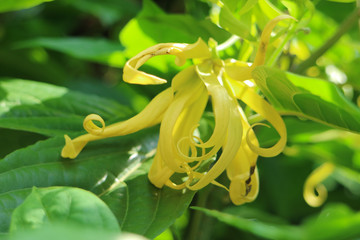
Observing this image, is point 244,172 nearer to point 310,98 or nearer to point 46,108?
point 310,98

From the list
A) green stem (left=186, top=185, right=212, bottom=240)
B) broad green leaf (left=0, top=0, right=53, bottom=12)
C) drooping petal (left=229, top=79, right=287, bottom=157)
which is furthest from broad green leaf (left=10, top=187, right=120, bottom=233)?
broad green leaf (left=0, top=0, right=53, bottom=12)

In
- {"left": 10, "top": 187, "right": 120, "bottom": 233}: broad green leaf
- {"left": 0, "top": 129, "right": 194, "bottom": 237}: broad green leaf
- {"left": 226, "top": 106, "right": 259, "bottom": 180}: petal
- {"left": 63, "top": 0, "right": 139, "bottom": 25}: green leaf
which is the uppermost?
{"left": 10, "top": 187, "right": 120, "bottom": 233}: broad green leaf

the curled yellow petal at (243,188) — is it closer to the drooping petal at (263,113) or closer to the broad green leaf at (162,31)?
the drooping petal at (263,113)

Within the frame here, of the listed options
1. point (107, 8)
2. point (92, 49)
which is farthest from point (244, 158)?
point (107, 8)

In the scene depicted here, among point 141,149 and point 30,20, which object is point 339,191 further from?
point 30,20

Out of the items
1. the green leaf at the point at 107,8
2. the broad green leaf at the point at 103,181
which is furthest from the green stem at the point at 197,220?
the green leaf at the point at 107,8

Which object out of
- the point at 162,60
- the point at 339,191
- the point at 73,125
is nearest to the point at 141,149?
the point at 73,125

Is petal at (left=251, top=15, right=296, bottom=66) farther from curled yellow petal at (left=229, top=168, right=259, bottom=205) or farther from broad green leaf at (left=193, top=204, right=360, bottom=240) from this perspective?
broad green leaf at (left=193, top=204, right=360, bottom=240)
